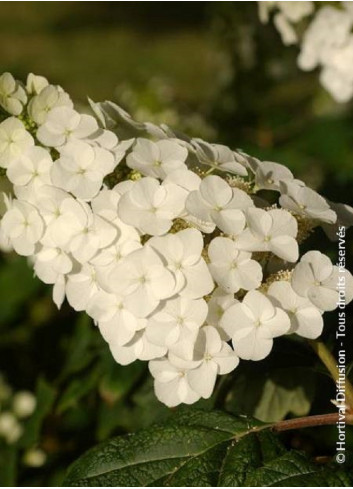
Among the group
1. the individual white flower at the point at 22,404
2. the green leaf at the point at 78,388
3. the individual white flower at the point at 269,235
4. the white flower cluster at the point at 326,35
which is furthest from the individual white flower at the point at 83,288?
the individual white flower at the point at 22,404

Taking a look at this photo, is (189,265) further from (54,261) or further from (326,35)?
(326,35)

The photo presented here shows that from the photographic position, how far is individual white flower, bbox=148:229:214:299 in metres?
1.14

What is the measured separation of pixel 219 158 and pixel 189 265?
0.17 metres

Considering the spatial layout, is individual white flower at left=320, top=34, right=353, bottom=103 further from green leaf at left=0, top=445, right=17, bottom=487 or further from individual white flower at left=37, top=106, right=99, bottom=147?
green leaf at left=0, top=445, right=17, bottom=487

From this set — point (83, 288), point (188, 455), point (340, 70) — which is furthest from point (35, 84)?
point (340, 70)

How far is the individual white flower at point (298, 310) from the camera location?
1188mm

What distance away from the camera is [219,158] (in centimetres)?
123

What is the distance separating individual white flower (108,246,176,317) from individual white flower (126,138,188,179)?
106mm

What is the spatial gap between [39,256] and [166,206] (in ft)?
0.67

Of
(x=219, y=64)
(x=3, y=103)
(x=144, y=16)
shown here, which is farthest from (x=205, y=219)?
(x=144, y=16)

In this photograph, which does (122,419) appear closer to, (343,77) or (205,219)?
(205,219)

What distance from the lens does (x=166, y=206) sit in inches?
45.5

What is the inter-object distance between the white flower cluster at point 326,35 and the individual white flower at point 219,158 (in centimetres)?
92

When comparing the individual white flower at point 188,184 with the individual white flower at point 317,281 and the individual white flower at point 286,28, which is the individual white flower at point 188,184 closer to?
the individual white flower at point 317,281
